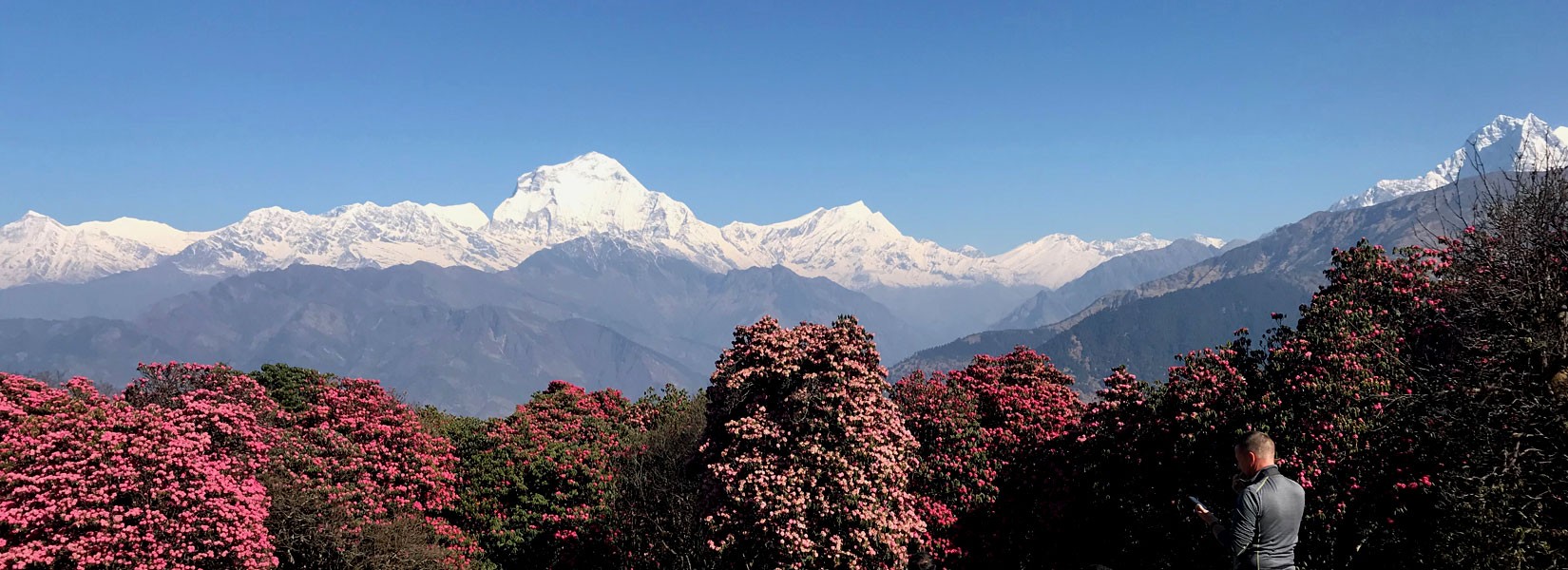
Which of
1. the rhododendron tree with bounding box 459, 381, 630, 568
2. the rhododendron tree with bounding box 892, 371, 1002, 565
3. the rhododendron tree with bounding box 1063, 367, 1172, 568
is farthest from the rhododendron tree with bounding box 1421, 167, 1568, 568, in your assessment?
the rhododendron tree with bounding box 459, 381, 630, 568

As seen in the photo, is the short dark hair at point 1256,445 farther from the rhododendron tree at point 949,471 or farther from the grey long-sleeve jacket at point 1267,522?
the rhododendron tree at point 949,471

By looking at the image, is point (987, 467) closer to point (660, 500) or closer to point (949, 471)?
point (949, 471)

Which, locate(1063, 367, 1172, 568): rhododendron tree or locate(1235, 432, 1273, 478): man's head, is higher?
locate(1235, 432, 1273, 478): man's head

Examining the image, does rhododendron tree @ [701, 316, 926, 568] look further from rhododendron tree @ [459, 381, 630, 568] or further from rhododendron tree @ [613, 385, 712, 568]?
rhododendron tree @ [459, 381, 630, 568]

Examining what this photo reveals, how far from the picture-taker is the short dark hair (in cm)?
840

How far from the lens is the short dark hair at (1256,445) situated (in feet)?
27.6

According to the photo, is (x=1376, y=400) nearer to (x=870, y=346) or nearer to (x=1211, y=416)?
(x=1211, y=416)

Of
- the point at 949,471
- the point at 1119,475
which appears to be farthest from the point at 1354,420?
the point at 949,471

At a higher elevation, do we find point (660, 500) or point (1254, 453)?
point (1254, 453)

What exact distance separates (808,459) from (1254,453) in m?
11.3

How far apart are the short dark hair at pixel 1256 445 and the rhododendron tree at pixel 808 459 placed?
34.2 feet

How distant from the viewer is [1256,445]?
8492mm

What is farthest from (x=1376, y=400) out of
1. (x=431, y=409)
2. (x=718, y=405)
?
(x=431, y=409)

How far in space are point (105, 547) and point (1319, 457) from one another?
957 inches
